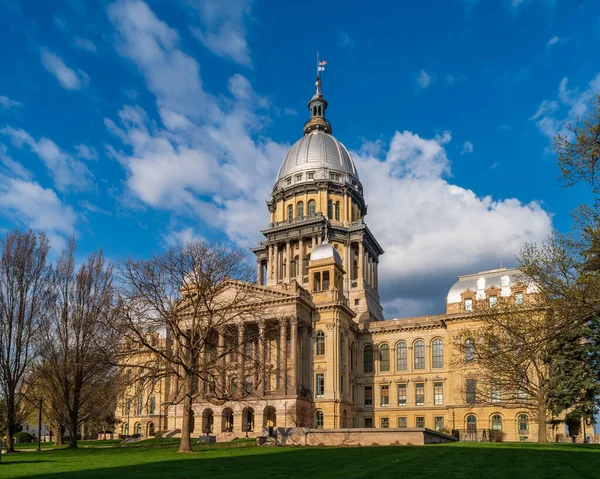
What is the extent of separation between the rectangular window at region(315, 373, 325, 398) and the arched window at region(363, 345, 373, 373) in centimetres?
1039

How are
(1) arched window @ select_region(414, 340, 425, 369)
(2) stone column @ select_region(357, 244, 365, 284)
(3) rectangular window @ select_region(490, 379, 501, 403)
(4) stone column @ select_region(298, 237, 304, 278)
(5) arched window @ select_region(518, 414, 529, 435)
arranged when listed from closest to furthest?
(3) rectangular window @ select_region(490, 379, 501, 403) < (5) arched window @ select_region(518, 414, 529, 435) < (1) arched window @ select_region(414, 340, 425, 369) < (4) stone column @ select_region(298, 237, 304, 278) < (2) stone column @ select_region(357, 244, 365, 284)

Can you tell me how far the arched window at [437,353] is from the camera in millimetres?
68625

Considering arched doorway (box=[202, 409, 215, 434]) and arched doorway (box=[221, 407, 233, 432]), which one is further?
arched doorway (box=[202, 409, 215, 434])

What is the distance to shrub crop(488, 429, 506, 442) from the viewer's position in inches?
2319

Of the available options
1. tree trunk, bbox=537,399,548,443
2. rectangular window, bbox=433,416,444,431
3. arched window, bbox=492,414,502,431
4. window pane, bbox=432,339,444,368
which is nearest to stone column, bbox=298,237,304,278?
window pane, bbox=432,339,444,368

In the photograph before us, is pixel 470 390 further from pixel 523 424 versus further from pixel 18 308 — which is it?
pixel 18 308

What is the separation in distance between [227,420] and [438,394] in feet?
78.4

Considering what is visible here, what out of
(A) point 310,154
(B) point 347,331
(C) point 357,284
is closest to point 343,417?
(B) point 347,331

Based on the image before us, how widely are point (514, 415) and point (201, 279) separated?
39.5m

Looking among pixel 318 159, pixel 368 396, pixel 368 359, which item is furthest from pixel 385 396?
pixel 318 159

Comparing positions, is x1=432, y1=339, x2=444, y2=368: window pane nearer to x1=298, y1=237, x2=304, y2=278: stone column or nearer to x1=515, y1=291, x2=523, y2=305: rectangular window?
x1=515, y1=291, x2=523, y2=305: rectangular window

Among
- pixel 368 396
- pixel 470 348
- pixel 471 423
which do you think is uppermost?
pixel 470 348

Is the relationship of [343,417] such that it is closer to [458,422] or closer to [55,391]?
[458,422]

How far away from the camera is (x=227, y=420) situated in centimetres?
6378
